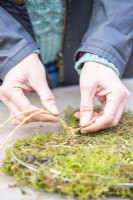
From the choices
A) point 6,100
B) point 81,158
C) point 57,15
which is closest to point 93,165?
point 81,158

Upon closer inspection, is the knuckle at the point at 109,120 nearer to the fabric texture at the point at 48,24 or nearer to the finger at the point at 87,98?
the finger at the point at 87,98

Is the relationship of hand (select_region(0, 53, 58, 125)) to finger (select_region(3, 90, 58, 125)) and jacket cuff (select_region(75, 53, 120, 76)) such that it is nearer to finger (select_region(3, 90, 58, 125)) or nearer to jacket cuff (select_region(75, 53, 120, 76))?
finger (select_region(3, 90, 58, 125))

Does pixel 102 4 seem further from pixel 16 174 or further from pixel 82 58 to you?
pixel 16 174

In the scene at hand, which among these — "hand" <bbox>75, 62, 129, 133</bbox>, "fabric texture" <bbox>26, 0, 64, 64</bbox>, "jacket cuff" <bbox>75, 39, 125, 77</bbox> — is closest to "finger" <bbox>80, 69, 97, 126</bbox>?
"hand" <bbox>75, 62, 129, 133</bbox>

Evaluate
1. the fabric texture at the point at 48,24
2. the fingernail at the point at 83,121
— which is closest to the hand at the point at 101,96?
the fingernail at the point at 83,121

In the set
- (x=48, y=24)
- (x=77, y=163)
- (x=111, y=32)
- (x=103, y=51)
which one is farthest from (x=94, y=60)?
(x=48, y=24)
